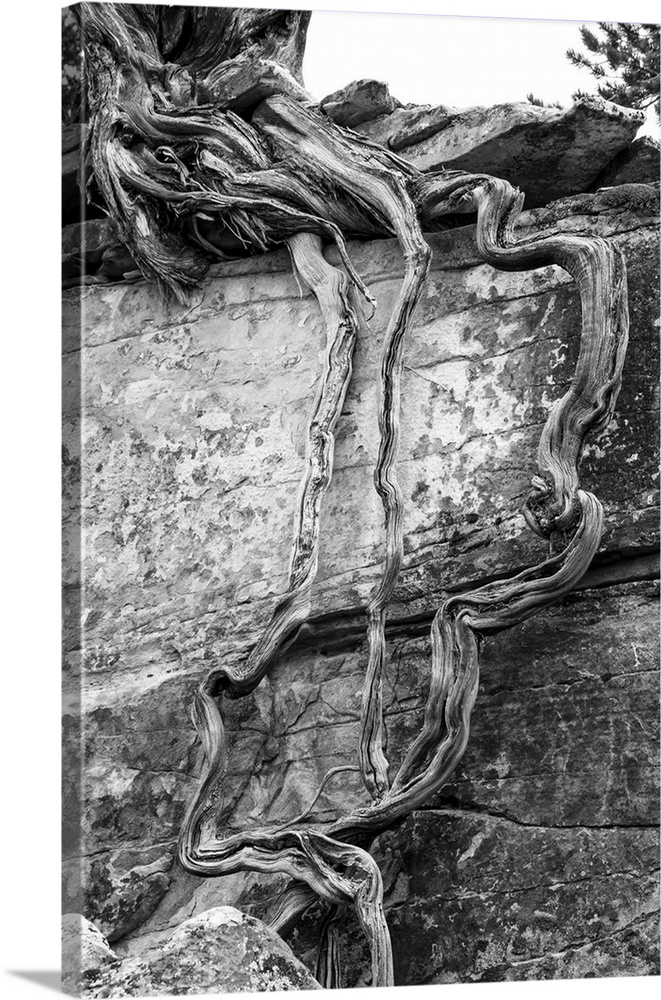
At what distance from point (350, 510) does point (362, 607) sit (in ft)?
0.85

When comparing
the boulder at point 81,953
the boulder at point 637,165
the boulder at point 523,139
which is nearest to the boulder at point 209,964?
the boulder at point 81,953

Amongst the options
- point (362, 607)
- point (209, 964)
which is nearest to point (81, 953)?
point (209, 964)

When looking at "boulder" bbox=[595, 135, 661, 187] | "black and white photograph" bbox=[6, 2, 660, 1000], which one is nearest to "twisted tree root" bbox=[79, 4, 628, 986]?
"black and white photograph" bbox=[6, 2, 660, 1000]

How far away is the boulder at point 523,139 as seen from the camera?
193 inches

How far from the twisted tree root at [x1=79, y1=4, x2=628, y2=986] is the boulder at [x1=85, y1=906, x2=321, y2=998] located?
105mm

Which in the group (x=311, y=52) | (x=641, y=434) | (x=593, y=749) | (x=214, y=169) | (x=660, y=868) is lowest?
A: (x=660, y=868)

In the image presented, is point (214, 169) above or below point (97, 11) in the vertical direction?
below

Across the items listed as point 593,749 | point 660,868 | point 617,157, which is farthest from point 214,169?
A: point 660,868

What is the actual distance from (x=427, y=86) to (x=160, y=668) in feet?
5.64

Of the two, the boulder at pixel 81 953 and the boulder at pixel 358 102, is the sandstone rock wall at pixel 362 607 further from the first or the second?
the boulder at pixel 358 102

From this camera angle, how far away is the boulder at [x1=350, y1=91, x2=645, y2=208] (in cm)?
491

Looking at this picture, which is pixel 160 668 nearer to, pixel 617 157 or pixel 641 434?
pixel 641 434

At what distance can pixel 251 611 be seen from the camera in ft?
15.5

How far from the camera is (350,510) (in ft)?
15.7
